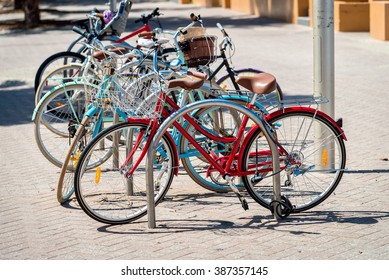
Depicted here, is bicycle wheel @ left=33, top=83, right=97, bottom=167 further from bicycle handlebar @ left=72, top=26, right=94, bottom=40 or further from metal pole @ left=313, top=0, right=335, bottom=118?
metal pole @ left=313, top=0, right=335, bottom=118

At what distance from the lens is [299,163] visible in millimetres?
6789

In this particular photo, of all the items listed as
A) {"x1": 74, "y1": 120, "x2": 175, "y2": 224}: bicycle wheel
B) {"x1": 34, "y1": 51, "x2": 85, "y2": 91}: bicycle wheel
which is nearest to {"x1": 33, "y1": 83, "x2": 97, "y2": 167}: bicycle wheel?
{"x1": 74, "y1": 120, "x2": 175, "y2": 224}: bicycle wheel

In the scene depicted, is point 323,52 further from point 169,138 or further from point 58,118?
point 58,118

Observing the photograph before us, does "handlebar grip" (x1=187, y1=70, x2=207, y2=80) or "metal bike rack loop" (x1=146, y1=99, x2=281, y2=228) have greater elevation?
"handlebar grip" (x1=187, y1=70, x2=207, y2=80)

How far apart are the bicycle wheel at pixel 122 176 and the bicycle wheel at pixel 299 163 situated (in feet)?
1.98

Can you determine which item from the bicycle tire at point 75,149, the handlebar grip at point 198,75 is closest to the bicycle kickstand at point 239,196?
the handlebar grip at point 198,75

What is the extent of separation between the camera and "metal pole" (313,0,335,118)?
777cm

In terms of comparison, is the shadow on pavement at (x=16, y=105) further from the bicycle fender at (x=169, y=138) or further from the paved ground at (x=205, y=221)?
the bicycle fender at (x=169, y=138)

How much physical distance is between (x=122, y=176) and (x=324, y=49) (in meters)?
2.07

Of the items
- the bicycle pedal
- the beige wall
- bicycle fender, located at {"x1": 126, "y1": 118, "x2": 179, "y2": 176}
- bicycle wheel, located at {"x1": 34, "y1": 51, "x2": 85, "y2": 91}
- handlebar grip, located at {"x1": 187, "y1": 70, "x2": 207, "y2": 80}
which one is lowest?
the beige wall

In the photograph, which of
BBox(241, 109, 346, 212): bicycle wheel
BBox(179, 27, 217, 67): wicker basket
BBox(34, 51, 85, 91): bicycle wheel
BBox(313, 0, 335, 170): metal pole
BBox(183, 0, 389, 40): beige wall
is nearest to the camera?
BBox(241, 109, 346, 212): bicycle wheel

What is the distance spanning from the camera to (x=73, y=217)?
6.93 meters

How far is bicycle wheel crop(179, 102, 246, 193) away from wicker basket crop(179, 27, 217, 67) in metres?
0.43

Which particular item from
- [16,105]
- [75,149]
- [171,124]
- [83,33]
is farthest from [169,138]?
[16,105]
